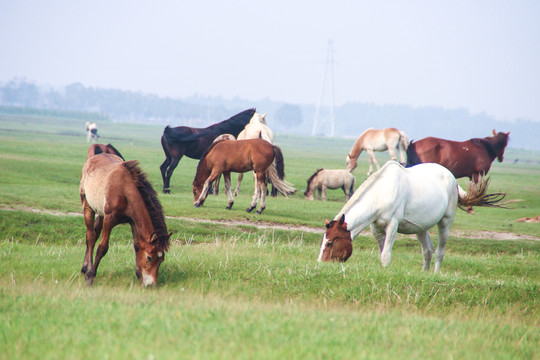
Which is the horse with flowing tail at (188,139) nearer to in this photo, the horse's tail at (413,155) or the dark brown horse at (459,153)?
the horse's tail at (413,155)

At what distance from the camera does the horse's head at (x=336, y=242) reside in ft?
31.8

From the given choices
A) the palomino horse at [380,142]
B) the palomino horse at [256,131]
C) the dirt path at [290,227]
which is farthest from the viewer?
the palomino horse at [380,142]

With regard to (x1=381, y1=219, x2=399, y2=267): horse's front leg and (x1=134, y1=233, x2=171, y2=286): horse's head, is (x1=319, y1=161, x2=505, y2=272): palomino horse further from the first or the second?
(x1=134, y1=233, x2=171, y2=286): horse's head

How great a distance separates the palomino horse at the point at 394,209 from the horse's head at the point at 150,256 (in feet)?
8.90

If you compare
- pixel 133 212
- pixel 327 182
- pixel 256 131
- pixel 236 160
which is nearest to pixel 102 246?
pixel 133 212

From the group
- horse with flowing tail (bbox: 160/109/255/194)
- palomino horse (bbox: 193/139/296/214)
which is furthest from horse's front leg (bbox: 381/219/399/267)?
horse with flowing tail (bbox: 160/109/255/194)

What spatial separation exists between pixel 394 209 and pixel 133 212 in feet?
14.2

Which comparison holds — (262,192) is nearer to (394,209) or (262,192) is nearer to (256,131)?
(256,131)

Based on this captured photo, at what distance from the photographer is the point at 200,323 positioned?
604 cm

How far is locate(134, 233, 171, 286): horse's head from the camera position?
8.48 m

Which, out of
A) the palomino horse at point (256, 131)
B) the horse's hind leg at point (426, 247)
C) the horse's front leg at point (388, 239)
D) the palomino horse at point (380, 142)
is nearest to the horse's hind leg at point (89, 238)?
the horse's front leg at point (388, 239)

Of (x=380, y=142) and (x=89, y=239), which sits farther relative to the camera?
(x=380, y=142)

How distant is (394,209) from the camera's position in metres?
10.2

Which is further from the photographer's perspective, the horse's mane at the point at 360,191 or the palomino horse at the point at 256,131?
the palomino horse at the point at 256,131
